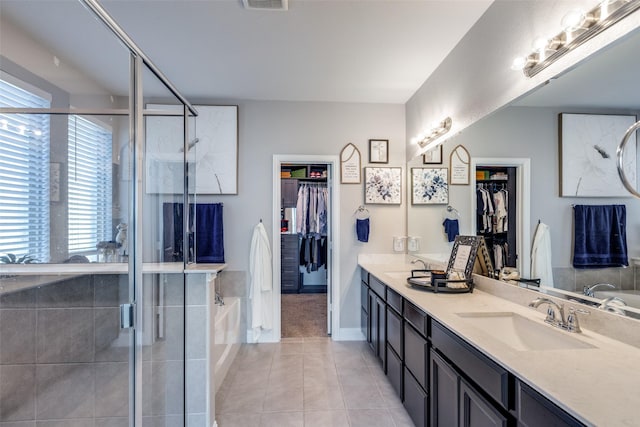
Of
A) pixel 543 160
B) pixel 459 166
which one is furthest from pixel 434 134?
pixel 543 160

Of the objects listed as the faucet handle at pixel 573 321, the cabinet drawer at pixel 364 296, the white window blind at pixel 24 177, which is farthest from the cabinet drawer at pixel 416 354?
the white window blind at pixel 24 177

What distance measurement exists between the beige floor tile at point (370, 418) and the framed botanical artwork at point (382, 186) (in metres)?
2.02

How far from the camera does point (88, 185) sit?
1.90 meters

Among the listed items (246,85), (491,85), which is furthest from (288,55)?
(491,85)

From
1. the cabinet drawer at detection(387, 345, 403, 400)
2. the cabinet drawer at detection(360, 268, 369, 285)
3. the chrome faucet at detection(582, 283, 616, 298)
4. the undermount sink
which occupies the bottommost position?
the cabinet drawer at detection(387, 345, 403, 400)

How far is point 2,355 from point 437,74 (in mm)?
3576

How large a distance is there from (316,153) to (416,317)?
84.3 inches

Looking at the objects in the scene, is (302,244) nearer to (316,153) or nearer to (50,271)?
(316,153)

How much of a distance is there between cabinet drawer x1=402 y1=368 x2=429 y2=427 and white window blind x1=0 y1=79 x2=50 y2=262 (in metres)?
2.34

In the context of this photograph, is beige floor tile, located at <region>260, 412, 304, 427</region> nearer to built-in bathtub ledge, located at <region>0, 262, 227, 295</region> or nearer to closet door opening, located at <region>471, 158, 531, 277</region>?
built-in bathtub ledge, located at <region>0, 262, 227, 295</region>

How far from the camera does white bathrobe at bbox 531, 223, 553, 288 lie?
1.63 metres

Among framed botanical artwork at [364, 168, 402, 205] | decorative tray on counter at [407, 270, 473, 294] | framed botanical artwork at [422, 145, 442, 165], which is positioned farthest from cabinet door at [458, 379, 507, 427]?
framed botanical artwork at [364, 168, 402, 205]

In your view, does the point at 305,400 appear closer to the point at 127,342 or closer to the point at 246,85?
the point at 127,342

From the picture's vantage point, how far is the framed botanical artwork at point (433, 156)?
2.78 metres
